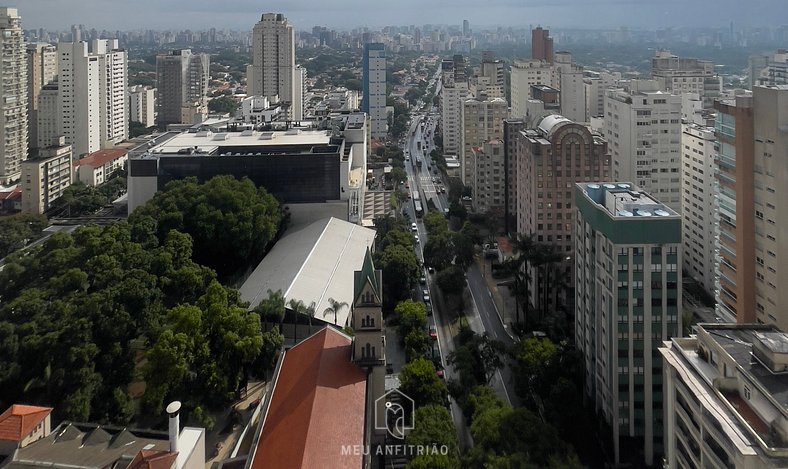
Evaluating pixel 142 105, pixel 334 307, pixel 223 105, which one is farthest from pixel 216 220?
pixel 223 105

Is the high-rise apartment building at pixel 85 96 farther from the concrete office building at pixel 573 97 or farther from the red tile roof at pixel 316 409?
the red tile roof at pixel 316 409

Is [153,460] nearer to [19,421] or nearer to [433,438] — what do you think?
[19,421]

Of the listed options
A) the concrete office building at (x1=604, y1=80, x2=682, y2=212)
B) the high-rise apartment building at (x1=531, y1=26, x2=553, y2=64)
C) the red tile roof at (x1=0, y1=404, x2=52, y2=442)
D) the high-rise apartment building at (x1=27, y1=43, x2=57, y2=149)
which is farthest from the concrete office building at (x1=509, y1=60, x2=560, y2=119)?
the red tile roof at (x1=0, y1=404, x2=52, y2=442)

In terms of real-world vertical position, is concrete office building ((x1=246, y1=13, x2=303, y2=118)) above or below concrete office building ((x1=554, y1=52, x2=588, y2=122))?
above

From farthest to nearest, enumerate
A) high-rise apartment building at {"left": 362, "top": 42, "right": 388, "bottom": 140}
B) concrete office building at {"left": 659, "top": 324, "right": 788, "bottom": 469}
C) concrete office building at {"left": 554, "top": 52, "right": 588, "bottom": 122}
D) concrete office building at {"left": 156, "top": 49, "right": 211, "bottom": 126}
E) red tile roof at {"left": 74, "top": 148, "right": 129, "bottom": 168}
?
concrete office building at {"left": 156, "top": 49, "right": 211, "bottom": 126}, high-rise apartment building at {"left": 362, "top": 42, "right": 388, "bottom": 140}, concrete office building at {"left": 554, "top": 52, "right": 588, "bottom": 122}, red tile roof at {"left": 74, "top": 148, "right": 129, "bottom": 168}, concrete office building at {"left": 659, "top": 324, "right": 788, "bottom": 469}

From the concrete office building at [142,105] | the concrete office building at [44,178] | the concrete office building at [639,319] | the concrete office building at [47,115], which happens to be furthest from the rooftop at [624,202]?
the concrete office building at [142,105]

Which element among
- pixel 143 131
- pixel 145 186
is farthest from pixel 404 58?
pixel 145 186

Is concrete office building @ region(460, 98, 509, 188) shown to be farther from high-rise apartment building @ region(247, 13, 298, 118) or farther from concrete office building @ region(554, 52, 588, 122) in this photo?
high-rise apartment building @ region(247, 13, 298, 118)
